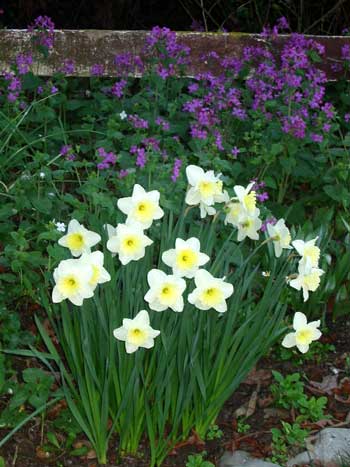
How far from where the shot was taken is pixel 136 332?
7.36 ft

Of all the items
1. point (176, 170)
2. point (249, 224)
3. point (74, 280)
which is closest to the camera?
point (74, 280)

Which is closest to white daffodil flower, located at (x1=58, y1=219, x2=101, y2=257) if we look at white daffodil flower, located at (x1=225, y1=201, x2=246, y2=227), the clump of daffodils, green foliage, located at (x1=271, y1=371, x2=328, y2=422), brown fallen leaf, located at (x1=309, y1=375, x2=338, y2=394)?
the clump of daffodils

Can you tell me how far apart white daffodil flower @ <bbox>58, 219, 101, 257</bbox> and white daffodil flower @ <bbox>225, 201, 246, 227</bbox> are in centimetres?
42

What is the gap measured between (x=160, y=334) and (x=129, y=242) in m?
0.32

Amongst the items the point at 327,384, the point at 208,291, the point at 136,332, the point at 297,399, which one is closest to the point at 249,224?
the point at 208,291

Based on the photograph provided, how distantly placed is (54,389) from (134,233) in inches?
31.8

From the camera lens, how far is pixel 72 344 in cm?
248

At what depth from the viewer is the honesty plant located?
2.24 m

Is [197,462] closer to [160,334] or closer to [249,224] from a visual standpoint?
[160,334]

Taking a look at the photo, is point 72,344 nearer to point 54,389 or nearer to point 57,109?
point 54,389

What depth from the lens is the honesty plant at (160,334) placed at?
224 centimetres

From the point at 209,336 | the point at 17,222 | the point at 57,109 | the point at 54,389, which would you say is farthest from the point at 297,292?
the point at 57,109

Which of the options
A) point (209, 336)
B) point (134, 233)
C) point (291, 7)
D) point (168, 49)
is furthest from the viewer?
point (291, 7)

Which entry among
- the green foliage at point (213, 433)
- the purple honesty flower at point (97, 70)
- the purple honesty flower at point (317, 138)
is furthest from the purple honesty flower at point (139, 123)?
the green foliage at point (213, 433)
